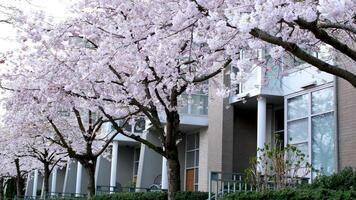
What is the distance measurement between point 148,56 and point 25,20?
3226 millimetres

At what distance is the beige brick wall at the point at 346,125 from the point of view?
42.6ft

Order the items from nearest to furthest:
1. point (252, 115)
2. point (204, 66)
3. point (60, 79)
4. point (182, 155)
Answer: point (204, 66) < point (60, 79) < point (252, 115) < point (182, 155)

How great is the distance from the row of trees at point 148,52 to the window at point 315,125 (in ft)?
12.1

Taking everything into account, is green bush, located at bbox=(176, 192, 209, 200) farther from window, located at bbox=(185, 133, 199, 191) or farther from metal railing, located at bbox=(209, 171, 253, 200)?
window, located at bbox=(185, 133, 199, 191)

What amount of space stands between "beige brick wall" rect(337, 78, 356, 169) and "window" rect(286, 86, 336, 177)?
955 mm

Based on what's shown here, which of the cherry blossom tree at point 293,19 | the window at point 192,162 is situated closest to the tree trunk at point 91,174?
the window at point 192,162

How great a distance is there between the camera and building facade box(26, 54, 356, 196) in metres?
13.7

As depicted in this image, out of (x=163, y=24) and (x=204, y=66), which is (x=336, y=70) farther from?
(x=204, y=66)

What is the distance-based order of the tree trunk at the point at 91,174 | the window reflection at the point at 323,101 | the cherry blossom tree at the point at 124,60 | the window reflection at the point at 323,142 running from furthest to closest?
1. the window reflection at the point at 323,101
2. the tree trunk at the point at 91,174
3. the window reflection at the point at 323,142
4. the cherry blossom tree at the point at 124,60

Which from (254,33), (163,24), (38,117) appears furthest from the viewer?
(38,117)

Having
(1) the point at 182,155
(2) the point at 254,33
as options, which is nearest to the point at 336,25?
(2) the point at 254,33

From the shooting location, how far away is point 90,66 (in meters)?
10.5

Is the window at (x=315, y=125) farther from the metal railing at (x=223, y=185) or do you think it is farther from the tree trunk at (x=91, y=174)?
the tree trunk at (x=91, y=174)

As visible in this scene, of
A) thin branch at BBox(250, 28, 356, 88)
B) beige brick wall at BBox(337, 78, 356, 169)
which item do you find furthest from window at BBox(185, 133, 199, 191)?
thin branch at BBox(250, 28, 356, 88)
